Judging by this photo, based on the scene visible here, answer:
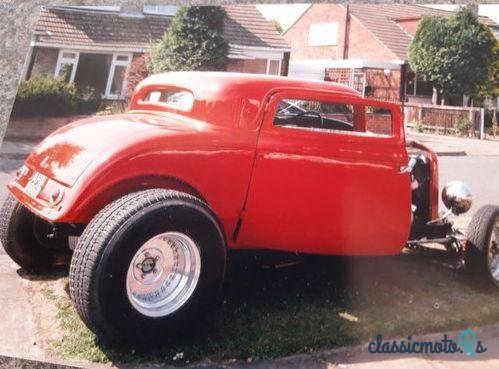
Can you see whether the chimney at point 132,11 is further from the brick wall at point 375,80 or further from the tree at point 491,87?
the tree at point 491,87

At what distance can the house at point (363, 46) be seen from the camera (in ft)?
6.60

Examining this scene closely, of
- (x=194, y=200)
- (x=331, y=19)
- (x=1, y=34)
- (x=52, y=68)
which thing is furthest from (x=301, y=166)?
(x=1, y=34)

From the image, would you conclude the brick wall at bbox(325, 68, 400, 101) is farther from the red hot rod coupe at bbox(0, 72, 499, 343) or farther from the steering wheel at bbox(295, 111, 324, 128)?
the steering wheel at bbox(295, 111, 324, 128)

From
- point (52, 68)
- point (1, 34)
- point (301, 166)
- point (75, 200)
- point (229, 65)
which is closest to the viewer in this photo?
point (75, 200)

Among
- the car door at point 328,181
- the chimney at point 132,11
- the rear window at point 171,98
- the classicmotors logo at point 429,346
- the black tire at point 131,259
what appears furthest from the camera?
the chimney at point 132,11

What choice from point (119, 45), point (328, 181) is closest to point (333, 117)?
point (328, 181)

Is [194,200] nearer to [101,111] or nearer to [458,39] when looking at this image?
[101,111]

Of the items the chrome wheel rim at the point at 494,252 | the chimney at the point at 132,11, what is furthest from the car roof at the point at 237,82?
the chrome wheel rim at the point at 494,252

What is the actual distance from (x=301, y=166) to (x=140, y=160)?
65 centimetres

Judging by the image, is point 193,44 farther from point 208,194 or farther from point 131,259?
point 131,259

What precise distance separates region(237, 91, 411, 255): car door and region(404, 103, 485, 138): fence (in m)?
0.07

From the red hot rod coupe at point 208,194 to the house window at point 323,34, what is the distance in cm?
23

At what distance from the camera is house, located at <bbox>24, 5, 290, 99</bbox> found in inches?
84.9

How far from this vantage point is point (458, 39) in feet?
6.42
